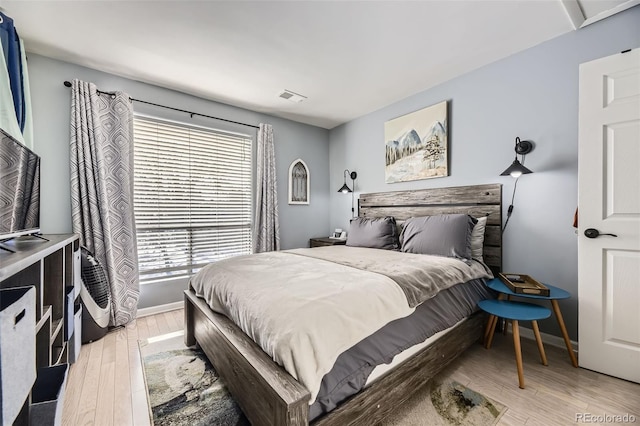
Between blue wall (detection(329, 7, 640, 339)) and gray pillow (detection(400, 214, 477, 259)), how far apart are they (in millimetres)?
469

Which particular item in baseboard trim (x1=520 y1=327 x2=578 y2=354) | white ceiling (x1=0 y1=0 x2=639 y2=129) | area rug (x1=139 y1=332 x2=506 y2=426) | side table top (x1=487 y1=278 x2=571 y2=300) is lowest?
area rug (x1=139 y1=332 x2=506 y2=426)

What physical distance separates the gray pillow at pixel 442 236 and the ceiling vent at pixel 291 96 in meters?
2.03

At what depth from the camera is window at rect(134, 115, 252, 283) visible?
9.64 ft

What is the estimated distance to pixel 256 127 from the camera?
3676mm

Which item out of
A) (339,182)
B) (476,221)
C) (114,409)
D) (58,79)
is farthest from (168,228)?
(476,221)

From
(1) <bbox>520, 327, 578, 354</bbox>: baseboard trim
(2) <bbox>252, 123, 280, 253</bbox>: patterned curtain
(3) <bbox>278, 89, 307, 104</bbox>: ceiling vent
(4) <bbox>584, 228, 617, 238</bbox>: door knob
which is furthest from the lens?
(2) <bbox>252, 123, 280, 253</bbox>: patterned curtain

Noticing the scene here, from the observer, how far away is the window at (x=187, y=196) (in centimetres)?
294

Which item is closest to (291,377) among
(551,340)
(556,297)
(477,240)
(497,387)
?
(497,387)

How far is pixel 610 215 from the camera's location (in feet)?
5.80

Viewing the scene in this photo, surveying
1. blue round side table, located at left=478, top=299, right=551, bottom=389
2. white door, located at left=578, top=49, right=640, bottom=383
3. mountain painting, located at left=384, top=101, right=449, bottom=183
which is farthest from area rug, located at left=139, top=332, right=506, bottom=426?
mountain painting, located at left=384, top=101, right=449, bottom=183

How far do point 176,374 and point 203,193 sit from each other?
6.75 feet

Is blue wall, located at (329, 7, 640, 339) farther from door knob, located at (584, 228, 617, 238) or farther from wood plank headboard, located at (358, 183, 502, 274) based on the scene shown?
door knob, located at (584, 228, 617, 238)

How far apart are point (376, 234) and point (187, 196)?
2288 mm

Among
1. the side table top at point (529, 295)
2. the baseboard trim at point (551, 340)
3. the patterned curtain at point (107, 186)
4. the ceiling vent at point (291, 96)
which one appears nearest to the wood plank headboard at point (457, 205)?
the side table top at point (529, 295)
